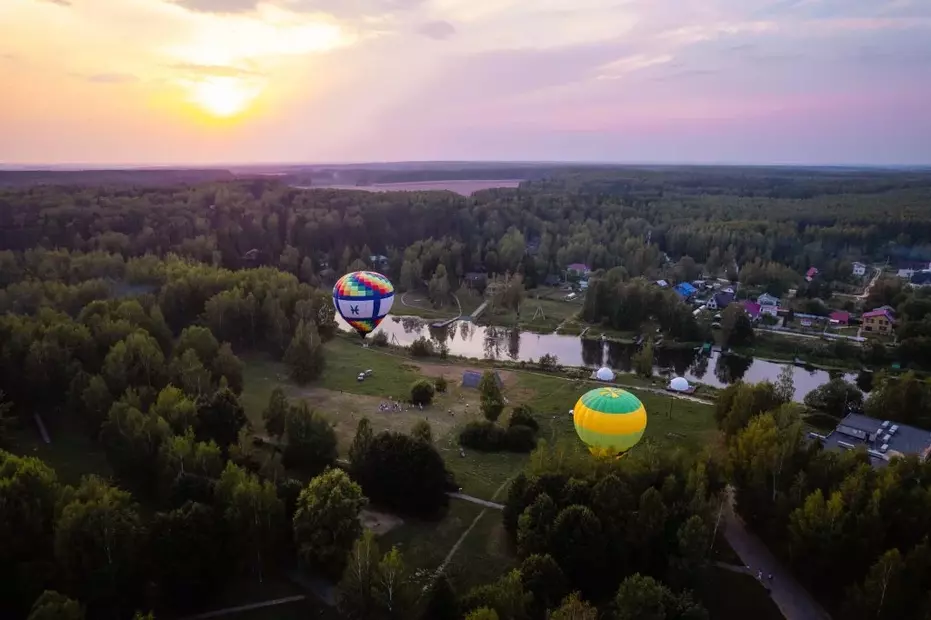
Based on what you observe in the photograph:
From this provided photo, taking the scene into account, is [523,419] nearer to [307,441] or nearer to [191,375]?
[307,441]

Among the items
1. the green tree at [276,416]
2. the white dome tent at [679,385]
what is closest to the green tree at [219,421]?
the green tree at [276,416]

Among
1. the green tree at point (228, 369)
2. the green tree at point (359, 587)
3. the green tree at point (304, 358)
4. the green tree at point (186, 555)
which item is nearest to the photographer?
the green tree at point (359, 587)

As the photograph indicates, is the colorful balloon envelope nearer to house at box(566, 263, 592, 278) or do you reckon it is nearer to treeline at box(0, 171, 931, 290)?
treeline at box(0, 171, 931, 290)

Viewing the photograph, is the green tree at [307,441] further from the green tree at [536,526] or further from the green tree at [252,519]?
the green tree at [536,526]

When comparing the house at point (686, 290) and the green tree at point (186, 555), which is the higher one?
the green tree at point (186, 555)

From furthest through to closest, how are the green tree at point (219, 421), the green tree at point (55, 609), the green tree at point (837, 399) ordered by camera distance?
the green tree at point (837, 399) → the green tree at point (219, 421) → the green tree at point (55, 609)

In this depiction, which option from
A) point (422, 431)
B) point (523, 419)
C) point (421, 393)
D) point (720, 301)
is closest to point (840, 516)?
point (523, 419)
